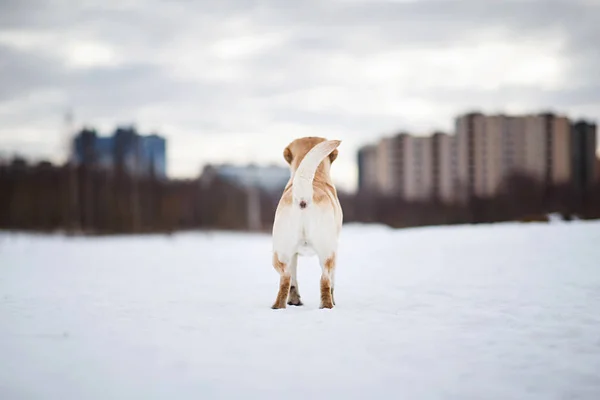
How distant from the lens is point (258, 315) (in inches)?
239

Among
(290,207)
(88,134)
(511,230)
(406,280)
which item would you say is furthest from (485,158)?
(290,207)

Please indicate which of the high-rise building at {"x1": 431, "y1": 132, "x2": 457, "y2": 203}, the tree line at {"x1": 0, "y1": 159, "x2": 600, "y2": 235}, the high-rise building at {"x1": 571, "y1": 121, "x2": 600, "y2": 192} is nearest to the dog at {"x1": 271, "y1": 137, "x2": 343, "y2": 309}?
the tree line at {"x1": 0, "y1": 159, "x2": 600, "y2": 235}

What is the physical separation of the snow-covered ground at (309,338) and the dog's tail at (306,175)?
4.30 feet

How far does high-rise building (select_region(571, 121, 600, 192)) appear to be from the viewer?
203ft

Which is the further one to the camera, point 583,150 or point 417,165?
point 417,165

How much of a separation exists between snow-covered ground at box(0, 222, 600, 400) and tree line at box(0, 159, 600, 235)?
105 feet

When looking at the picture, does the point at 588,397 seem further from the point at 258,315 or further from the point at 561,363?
the point at 258,315

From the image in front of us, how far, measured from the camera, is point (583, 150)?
62.7m

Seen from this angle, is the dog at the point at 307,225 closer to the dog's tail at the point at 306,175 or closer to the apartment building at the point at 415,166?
the dog's tail at the point at 306,175

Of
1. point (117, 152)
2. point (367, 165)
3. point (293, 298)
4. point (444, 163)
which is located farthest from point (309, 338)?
point (367, 165)

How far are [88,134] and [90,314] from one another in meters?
50.0

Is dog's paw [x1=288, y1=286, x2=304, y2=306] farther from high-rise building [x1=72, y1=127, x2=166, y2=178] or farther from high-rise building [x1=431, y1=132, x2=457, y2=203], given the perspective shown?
high-rise building [x1=431, y1=132, x2=457, y2=203]

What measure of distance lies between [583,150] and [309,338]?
6702 cm

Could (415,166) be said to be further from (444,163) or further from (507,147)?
(507,147)
